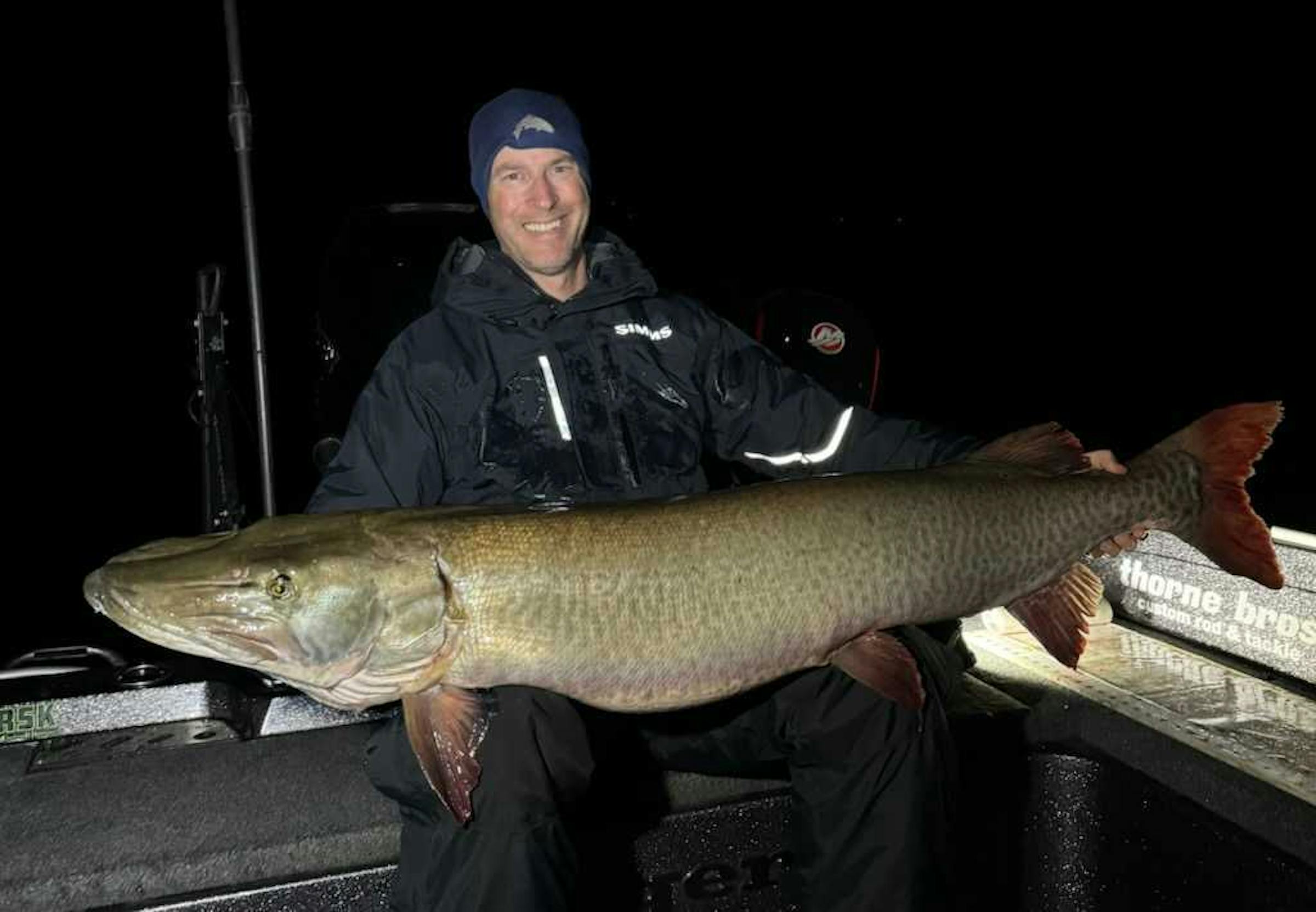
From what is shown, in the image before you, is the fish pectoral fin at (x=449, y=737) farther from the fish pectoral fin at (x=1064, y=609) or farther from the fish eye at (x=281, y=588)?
the fish pectoral fin at (x=1064, y=609)

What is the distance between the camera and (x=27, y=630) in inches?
455

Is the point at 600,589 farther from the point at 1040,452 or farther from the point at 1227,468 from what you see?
the point at 1227,468

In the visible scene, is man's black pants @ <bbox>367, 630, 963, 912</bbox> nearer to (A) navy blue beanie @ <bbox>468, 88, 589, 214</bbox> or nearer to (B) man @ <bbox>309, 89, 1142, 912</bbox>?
(B) man @ <bbox>309, 89, 1142, 912</bbox>

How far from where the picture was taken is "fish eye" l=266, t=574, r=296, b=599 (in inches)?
74.6

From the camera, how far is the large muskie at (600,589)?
1896 mm

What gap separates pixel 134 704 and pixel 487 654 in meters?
1.37

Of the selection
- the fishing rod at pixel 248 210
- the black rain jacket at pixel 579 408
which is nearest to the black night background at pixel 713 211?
the fishing rod at pixel 248 210

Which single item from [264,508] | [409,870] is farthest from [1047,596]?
[264,508]

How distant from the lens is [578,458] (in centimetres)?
262

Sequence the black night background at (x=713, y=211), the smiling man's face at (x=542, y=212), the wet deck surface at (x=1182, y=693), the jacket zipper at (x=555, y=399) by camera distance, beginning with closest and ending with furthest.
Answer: the wet deck surface at (x=1182, y=693)
the jacket zipper at (x=555, y=399)
the smiling man's face at (x=542, y=212)
the black night background at (x=713, y=211)

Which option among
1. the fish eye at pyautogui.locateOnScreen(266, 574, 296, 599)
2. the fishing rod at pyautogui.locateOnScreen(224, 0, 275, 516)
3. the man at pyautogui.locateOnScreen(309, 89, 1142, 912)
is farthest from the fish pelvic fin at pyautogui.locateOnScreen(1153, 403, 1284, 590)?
the fishing rod at pyautogui.locateOnScreen(224, 0, 275, 516)

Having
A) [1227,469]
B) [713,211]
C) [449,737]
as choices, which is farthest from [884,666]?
[713,211]

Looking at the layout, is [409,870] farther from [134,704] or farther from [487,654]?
[134,704]

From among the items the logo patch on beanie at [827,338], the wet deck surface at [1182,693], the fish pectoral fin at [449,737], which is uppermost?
the logo patch on beanie at [827,338]
